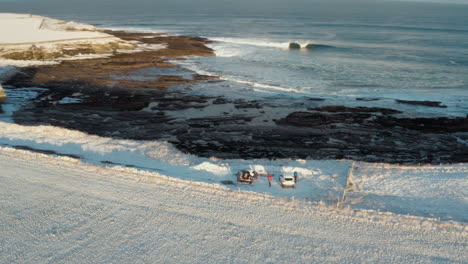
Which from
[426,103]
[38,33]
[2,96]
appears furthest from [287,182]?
[38,33]

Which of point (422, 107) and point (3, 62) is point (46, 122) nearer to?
point (3, 62)

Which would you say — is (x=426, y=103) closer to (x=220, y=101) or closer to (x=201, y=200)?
(x=220, y=101)

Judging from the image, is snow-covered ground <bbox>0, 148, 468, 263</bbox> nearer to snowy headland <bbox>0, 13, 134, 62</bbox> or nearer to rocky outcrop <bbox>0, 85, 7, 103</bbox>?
rocky outcrop <bbox>0, 85, 7, 103</bbox>

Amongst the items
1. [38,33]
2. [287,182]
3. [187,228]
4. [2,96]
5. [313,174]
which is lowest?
[187,228]

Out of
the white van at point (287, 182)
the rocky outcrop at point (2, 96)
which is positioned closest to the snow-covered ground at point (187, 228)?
the white van at point (287, 182)

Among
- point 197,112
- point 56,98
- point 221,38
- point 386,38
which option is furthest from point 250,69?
point 386,38

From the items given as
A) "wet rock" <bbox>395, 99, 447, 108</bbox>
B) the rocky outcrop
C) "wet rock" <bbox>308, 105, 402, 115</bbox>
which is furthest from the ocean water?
the rocky outcrop
